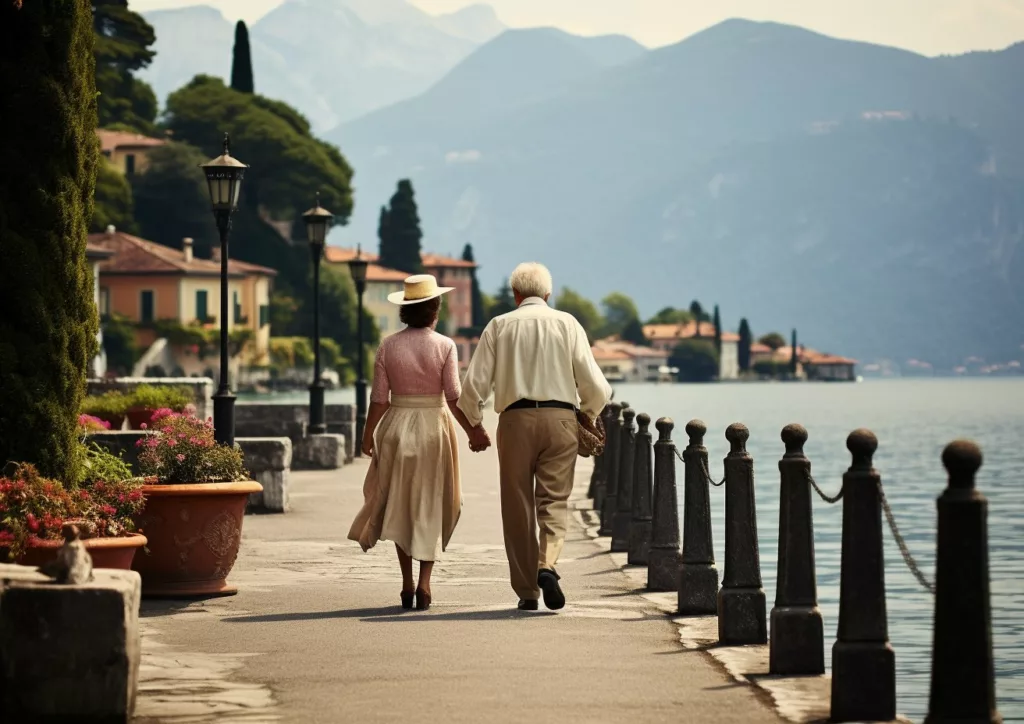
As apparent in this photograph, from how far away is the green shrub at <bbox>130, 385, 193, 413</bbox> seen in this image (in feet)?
73.0

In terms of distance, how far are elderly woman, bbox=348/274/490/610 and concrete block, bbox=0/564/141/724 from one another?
4067 mm

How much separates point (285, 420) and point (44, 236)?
67.4 feet

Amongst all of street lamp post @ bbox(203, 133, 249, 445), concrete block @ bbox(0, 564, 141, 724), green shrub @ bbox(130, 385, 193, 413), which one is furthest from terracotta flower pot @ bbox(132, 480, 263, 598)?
green shrub @ bbox(130, 385, 193, 413)

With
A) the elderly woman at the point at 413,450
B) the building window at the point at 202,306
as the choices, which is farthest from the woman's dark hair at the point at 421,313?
the building window at the point at 202,306

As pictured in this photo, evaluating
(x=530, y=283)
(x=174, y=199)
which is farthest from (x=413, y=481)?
(x=174, y=199)

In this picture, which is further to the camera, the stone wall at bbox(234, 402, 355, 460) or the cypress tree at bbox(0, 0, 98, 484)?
the stone wall at bbox(234, 402, 355, 460)

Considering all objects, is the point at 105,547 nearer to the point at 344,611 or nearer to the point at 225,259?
the point at 344,611

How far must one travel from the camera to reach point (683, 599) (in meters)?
10.5

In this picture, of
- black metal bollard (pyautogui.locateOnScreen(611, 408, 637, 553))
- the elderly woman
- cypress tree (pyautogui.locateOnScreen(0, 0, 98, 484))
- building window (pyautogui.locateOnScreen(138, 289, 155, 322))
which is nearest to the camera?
cypress tree (pyautogui.locateOnScreen(0, 0, 98, 484))

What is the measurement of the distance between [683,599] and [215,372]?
110315 millimetres

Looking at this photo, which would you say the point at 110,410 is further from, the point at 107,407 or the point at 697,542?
the point at 697,542

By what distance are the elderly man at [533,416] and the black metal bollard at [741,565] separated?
1.60m

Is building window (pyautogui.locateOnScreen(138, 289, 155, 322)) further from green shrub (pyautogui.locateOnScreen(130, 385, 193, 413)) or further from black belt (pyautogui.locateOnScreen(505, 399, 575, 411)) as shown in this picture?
black belt (pyautogui.locateOnScreen(505, 399, 575, 411))

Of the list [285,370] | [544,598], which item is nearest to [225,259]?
[544,598]
